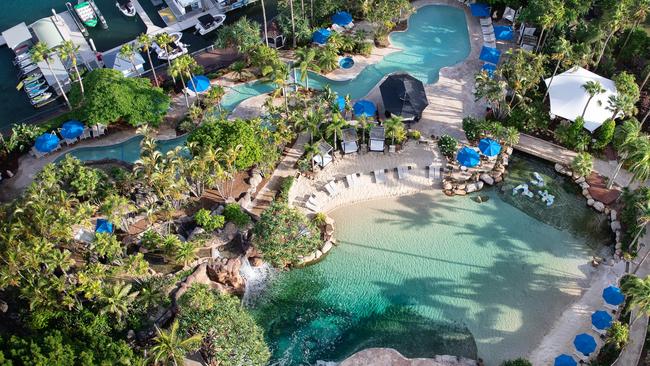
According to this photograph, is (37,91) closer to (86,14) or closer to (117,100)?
(117,100)

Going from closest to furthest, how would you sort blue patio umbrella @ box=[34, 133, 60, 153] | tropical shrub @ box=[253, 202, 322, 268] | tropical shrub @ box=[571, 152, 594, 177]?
1. tropical shrub @ box=[253, 202, 322, 268]
2. tropical shrub @ box=[571, 152, 594, 177]
3. blue patio umbrella @ box=[34, 133, 60, 153]

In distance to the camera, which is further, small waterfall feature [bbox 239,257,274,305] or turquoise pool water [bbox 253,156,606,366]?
small waterfall feature [bbox 239,257,274,305]

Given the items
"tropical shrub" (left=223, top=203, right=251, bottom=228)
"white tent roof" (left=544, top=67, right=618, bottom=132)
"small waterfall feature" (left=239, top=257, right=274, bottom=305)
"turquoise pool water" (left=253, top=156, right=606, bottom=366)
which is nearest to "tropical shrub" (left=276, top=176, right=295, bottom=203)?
"tropical shrub" (left=223, top=203, right=251, bottom=228)

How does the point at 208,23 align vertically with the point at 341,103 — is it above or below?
above

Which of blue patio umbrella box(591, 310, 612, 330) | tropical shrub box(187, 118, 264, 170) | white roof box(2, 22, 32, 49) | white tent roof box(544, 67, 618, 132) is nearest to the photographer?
blue patio umbrella box(591, 310, 612, 330)

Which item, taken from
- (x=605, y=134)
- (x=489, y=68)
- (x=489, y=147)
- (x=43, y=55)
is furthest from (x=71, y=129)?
(x=605, y=134)

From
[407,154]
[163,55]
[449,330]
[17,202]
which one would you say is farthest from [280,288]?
[163,55]

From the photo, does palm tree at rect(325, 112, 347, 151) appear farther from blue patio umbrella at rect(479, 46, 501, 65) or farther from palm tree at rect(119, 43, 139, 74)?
palm tree at rect(119, 43, 139, 74)
